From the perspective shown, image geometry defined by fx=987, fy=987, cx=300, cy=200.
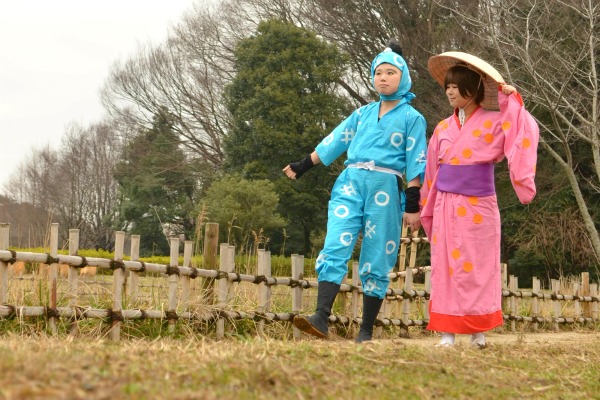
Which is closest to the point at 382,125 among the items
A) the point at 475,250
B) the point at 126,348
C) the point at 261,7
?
the point at 475,250

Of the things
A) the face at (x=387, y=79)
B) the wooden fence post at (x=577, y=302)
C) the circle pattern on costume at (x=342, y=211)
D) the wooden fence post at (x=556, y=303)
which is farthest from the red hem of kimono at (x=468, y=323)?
the wooden fence post at (x=577, y=302)

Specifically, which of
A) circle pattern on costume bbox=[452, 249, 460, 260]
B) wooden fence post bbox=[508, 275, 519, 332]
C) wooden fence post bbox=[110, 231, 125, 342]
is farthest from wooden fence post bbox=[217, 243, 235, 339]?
wooden fence post bbox=[508, 275, 519, 332]

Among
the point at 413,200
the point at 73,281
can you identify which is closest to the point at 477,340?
the point at 413,200

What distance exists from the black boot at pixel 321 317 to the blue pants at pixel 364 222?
2.3 inches

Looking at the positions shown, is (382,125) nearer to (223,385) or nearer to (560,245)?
(223,385)

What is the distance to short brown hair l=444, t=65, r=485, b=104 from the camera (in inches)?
241

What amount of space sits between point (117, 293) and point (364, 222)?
162cm

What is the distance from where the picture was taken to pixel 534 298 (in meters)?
10.7

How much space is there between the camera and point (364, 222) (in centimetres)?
622

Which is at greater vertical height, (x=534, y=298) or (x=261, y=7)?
(x=261, y=7)

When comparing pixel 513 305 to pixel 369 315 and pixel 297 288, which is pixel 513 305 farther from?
pixel 369 315

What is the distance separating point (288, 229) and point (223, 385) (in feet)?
77.7

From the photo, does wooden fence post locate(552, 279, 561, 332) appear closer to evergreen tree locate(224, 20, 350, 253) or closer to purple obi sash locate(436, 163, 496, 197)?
purple obi sash locate(436, 163, 496, 197)

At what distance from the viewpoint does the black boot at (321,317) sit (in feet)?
19.3
